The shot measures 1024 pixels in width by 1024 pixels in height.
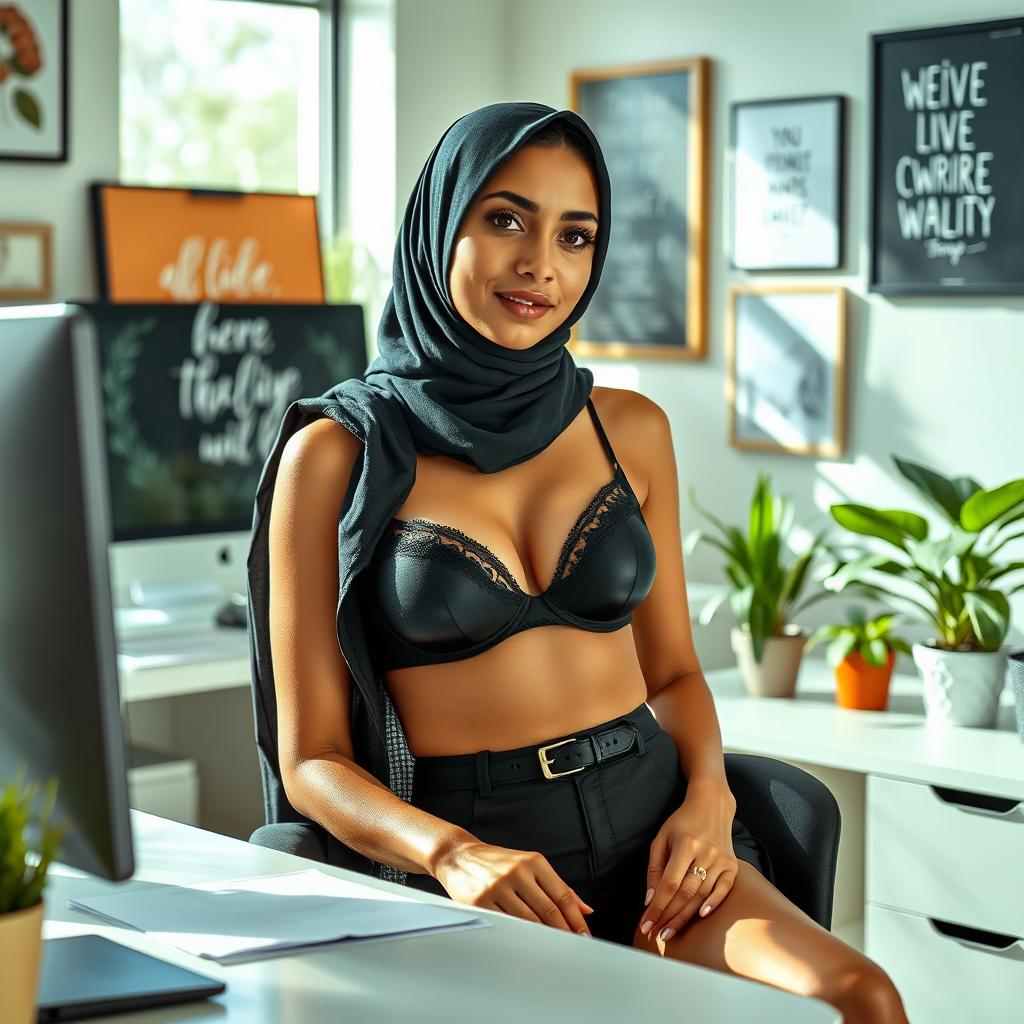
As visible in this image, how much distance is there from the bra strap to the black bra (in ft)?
0.37

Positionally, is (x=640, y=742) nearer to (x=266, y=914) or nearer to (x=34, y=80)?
(x=266, y=914)

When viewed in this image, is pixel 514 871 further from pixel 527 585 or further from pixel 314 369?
pixel 314 369

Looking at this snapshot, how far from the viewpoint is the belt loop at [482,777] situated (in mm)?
1854

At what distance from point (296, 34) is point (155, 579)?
173 cm

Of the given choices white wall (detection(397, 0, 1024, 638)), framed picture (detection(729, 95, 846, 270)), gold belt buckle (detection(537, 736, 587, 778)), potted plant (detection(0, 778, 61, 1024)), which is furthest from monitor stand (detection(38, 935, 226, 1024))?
framed picture (detection(729, 95, 846, 270))

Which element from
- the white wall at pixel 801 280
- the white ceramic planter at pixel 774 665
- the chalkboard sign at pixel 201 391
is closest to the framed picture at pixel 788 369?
the white wall at pixel 801 280

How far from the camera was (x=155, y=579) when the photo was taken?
3.61 meters

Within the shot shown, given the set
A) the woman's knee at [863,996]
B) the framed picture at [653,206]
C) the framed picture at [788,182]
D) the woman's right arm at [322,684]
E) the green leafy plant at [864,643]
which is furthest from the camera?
the framed picture at [653,206]

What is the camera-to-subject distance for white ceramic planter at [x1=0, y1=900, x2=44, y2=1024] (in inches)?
38.6

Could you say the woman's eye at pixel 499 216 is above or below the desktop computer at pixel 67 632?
above

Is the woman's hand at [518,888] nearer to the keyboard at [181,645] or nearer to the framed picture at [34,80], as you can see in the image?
the keyboard at [181,645]

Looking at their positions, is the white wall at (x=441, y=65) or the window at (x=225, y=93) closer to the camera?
the window at (x=225, y=93)

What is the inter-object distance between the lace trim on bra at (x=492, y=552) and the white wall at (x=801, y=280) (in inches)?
70.2

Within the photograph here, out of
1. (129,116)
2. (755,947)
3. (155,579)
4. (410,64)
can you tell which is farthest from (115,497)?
(755,947)
